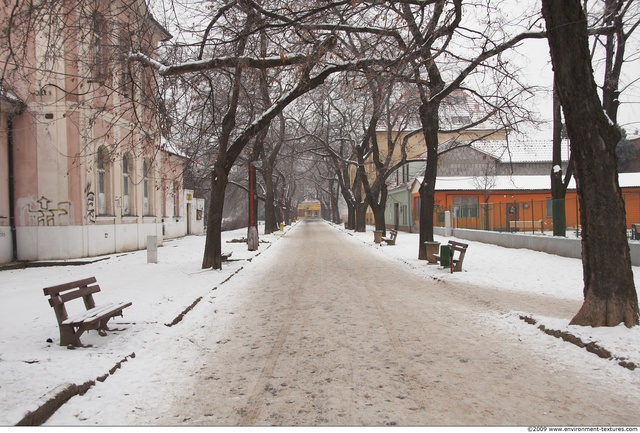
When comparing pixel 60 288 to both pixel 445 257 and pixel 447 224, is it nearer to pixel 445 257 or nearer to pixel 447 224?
pixel 445 257

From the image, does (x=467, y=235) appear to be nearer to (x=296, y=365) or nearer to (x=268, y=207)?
(x=268, y=207)

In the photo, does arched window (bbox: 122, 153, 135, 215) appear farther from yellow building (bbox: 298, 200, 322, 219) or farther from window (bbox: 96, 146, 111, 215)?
yellow building (bbox: 298, 200, 322, 219)

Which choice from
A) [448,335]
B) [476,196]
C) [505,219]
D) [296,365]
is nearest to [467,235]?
[505,219]

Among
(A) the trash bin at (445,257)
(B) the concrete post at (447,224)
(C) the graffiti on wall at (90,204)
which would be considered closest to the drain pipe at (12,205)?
(C) the graffiti on wall at (90,204)

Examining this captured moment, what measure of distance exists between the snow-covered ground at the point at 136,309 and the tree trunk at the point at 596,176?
36cm

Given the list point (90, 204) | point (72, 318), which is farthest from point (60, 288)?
point (90, 204)

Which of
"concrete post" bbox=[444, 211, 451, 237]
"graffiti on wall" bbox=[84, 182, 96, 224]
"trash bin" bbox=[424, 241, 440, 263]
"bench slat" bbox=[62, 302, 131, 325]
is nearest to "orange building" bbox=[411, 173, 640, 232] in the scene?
"concrete post" bbox=[444, 211, 451, 237]

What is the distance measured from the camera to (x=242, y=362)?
17.8ft

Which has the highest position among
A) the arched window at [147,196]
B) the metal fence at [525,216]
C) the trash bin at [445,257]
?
the arched window at [147,196]

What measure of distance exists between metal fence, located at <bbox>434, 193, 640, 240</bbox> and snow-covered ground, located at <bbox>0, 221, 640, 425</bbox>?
278cm

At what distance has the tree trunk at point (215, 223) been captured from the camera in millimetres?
13631

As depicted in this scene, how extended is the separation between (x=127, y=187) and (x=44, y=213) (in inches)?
186

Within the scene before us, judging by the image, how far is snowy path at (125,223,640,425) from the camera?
A: 13.0 feet

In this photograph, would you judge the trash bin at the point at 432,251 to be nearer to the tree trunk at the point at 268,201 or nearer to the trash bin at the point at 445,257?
the trash bin at the point at 445,257
